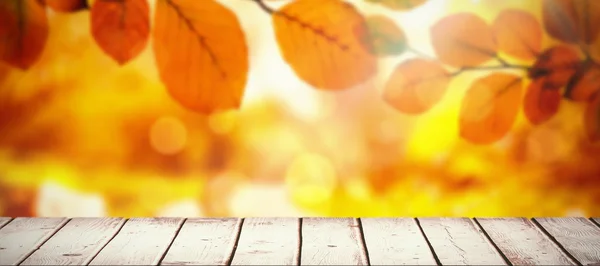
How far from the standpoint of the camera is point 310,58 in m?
1.77

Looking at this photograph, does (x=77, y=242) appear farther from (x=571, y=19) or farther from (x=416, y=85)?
(x=571, y=19)

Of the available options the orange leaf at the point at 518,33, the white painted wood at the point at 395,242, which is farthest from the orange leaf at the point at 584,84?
the white painted wood at the point at 395,242

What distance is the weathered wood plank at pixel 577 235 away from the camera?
1.51 metres

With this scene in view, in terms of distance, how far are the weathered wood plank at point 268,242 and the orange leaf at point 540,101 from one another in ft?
2.09

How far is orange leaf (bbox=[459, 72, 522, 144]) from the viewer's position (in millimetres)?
1796

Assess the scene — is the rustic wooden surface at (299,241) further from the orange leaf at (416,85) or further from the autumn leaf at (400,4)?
the autumn leaf at (400,4)

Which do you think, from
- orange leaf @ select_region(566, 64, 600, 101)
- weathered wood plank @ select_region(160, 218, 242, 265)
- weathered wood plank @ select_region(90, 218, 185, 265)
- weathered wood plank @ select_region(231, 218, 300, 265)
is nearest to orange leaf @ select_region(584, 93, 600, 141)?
orange leaf @ select_region(566, 64, 600, 101)

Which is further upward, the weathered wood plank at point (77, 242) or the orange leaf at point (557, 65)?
the orange leaf at point (557, 65)

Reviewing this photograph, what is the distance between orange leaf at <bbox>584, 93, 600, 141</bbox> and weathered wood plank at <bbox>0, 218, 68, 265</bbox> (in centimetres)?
132

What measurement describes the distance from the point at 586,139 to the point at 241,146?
2.84 ft

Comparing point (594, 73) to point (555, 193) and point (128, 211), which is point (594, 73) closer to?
point (555, 193)

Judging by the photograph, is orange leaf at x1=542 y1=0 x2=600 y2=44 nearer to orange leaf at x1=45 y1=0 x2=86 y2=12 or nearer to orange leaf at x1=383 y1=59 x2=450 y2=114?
orange leaf at x1=383 y1=59 x2=450 y2=114

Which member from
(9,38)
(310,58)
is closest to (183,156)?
(310,58)

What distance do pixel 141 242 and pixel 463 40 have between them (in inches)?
35.5
